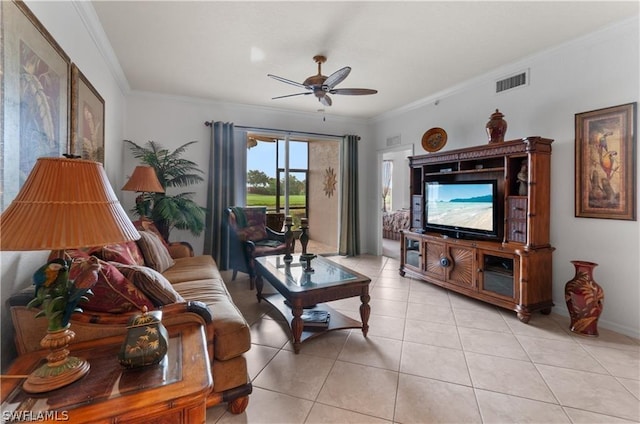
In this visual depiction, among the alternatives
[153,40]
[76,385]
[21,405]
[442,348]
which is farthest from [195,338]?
[153,40]

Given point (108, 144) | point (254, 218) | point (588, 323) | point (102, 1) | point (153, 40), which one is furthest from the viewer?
point (254, 218)

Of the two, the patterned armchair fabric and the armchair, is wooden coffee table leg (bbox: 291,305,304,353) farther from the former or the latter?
the patterned armchair fabric

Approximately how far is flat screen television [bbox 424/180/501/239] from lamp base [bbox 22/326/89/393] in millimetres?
3568

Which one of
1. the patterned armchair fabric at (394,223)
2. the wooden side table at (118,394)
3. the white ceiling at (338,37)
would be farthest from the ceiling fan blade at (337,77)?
the patterned armchair fabric at (394,223)

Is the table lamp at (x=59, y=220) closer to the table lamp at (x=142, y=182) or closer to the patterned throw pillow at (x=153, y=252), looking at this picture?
the patterned throw pillow at (x=153, y=252)

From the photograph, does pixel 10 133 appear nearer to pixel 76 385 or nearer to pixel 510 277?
pixel 76 385

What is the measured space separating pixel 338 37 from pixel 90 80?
2.26 m

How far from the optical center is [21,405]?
0.86m

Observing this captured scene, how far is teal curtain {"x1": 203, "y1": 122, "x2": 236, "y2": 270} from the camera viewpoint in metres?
4.59

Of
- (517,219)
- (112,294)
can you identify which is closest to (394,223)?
(517,219)

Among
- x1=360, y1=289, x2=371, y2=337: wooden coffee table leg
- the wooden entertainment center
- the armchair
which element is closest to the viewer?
x1=360, y1=289, x2=371, y2=337: wooden coffee table leg

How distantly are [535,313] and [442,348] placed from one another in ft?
4.60

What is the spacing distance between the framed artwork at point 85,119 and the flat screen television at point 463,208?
12.1ft

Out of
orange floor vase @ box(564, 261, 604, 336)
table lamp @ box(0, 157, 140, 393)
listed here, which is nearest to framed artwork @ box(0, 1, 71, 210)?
table lamp @ box(0, 157, 140, 393)
